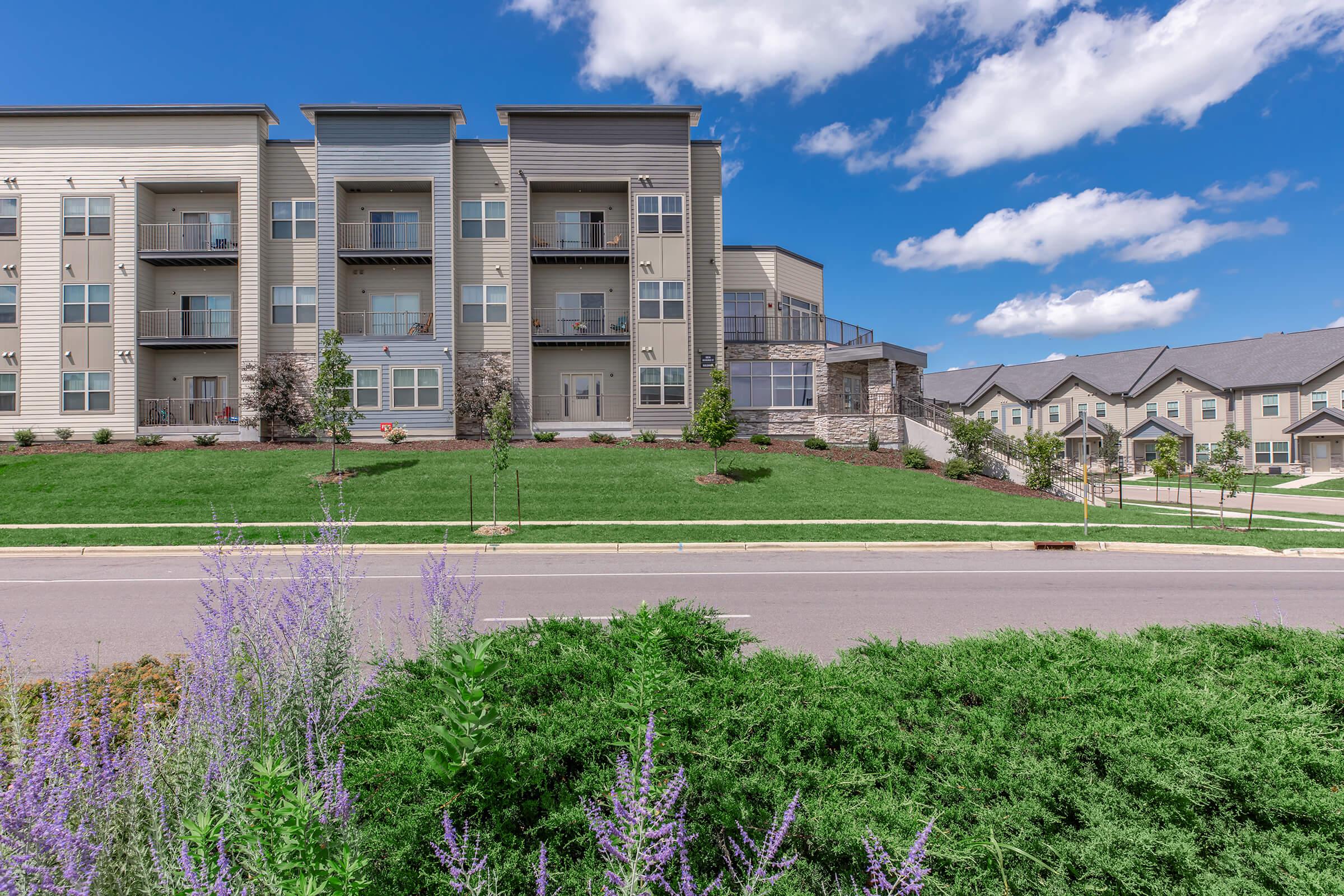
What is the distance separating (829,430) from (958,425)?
5.37 meters

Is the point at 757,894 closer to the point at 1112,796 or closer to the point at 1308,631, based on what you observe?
the point at 1112,796

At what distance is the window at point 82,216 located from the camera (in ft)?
85.0

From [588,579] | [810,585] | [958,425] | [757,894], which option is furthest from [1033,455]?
[757,894]

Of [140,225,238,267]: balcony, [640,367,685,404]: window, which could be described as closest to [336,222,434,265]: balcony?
[140,225,238,267]: balcony

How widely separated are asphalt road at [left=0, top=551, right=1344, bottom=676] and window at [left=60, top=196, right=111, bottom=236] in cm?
2165

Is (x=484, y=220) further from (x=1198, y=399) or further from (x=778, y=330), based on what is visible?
(x=1198, y=399)

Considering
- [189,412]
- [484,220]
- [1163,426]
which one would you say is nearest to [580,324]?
[484,220]

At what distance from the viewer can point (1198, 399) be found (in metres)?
45.9

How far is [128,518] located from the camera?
1549 centimetres

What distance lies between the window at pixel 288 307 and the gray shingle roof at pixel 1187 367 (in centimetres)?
5611

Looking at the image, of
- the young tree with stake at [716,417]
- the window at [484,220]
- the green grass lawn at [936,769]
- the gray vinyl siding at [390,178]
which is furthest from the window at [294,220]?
the green grass lawn at [936,769]

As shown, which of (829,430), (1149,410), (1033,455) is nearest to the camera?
(1033,455)

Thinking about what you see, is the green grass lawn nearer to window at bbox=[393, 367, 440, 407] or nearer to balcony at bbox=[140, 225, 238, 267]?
window at bbox=[393, 367, 440, 407]

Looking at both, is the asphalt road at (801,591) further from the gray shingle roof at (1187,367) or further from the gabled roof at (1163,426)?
the gray shingle roof at (1187,367)
